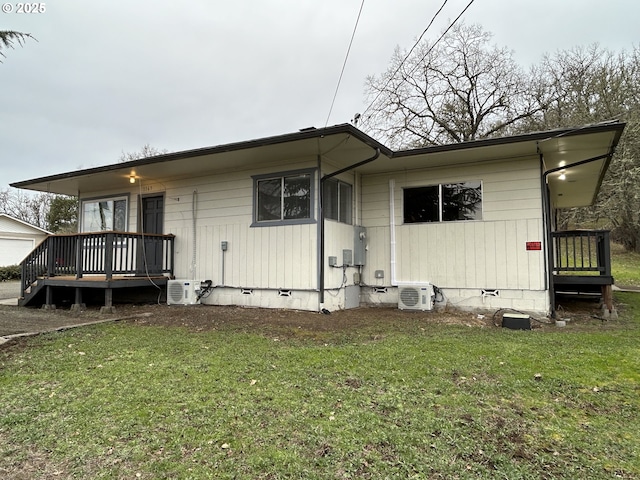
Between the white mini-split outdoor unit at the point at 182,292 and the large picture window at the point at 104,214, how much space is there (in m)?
2.93

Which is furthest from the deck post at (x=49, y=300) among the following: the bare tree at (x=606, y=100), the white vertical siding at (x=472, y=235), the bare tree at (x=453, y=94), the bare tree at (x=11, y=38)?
the bare tree at (x=606, y=100)

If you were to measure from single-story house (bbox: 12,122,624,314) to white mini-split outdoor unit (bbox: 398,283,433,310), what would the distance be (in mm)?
21

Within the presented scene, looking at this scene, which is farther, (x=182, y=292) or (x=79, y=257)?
(x=182, y=292)

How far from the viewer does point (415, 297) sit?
730 centimetres

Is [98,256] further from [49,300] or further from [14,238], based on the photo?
[14,238]

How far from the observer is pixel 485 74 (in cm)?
1941

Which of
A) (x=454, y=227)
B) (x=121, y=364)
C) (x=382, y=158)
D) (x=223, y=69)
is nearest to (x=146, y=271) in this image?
(x=121, y=364)

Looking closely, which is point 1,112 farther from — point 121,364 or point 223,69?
point 121,364

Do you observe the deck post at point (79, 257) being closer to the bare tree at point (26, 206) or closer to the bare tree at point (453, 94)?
the bare tree at point (453, 94)

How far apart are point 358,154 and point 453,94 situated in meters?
15.6

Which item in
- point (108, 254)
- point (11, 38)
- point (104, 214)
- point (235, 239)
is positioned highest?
point (11, 38)

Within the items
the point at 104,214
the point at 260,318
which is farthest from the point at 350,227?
the point at 104,214

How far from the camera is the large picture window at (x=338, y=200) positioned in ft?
23.9

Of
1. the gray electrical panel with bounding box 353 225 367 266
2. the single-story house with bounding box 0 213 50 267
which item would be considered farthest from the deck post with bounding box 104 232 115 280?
the single-story house with bounding box 0 213 50 267
